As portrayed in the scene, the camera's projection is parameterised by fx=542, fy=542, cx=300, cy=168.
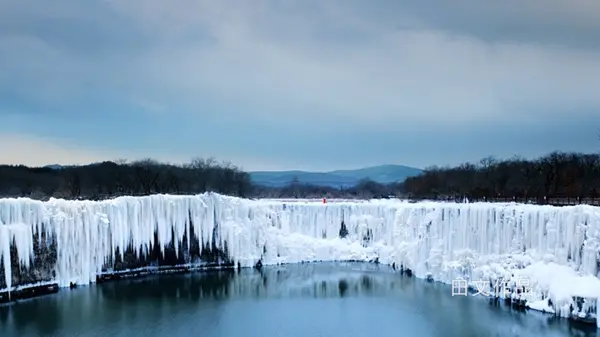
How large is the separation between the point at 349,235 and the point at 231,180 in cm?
3106

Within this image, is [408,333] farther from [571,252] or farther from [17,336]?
[17,336]

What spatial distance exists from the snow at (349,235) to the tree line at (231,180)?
927cm

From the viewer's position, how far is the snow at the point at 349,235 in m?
20.4

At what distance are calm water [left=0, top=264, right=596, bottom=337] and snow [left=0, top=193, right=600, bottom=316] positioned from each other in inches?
58.4

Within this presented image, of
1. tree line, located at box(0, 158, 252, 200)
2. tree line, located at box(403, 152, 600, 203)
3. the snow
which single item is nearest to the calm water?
the snow

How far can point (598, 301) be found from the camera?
59.3 ft

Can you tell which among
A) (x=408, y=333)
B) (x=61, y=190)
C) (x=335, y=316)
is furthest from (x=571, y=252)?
(x=61, y=190)

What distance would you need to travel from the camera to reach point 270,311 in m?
21.2

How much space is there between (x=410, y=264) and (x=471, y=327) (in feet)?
36.0

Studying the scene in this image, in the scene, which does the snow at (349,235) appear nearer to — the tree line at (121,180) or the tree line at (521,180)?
the tree line at (521,180)

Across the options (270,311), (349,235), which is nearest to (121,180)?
(349,235)

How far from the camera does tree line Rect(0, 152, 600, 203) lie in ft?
132

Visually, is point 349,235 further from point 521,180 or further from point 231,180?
point 231,180

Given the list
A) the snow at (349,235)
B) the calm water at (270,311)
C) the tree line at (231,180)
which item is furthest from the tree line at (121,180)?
the calm water at (270,311)
